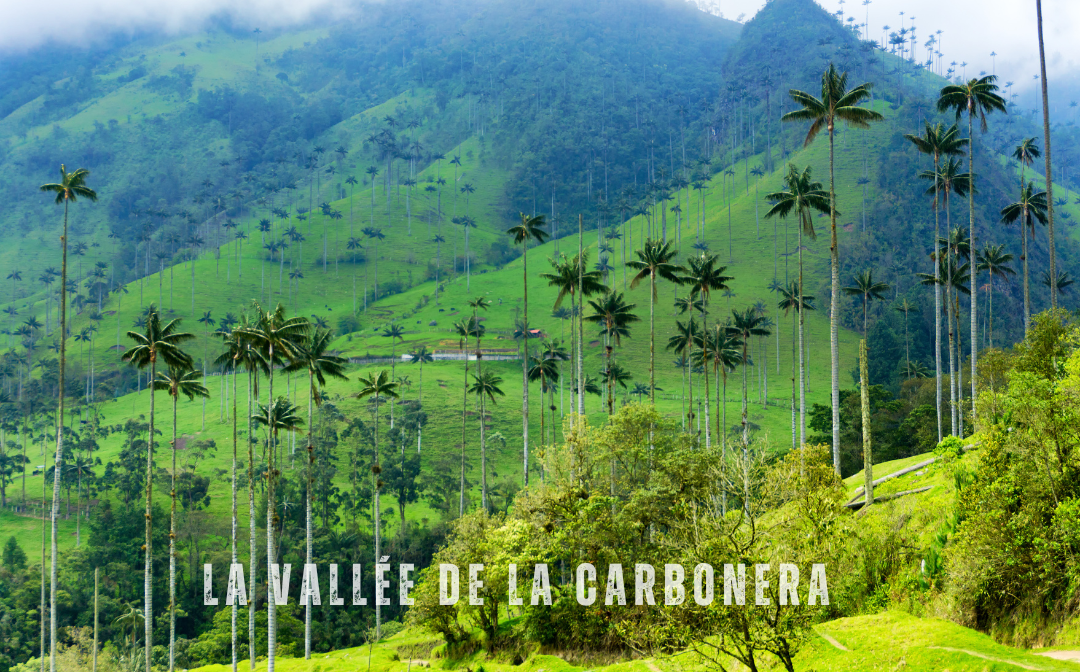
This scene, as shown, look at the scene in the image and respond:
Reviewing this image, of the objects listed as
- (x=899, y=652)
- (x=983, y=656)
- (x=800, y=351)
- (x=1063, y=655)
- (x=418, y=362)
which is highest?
(x=418, y=362)

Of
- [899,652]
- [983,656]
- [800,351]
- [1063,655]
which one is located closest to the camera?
[983,656]

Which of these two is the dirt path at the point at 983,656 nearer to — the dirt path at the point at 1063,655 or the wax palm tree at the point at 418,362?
the dirt path at the point at 1063,655

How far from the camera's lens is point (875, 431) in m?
104

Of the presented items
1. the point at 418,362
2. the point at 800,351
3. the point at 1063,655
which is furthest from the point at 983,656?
the point at 418,362

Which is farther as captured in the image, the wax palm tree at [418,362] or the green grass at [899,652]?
the wax palm tree at [418,362]

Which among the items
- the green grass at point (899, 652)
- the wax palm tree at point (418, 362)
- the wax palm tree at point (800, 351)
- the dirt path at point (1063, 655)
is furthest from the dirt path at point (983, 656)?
the wax palm tree at point (418, 362)

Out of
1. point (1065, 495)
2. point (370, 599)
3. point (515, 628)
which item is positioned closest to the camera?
point (1065, 495)

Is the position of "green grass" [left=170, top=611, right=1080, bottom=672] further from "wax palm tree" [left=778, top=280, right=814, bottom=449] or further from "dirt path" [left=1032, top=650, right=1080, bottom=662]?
"wax palm tree" [left=778, top=280, right=814, bottom=449]

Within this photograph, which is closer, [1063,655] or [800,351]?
[1063,655]

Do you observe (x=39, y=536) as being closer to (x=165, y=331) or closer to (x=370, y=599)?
(x=370, y=599)

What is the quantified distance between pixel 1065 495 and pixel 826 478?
47.7 feet

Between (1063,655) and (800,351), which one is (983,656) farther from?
(800,351)

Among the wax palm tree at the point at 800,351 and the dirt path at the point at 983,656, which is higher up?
the wax palm tree at the point at 800,351

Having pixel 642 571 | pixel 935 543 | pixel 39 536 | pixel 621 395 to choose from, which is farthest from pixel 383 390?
pixel 621 395
